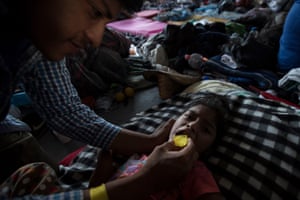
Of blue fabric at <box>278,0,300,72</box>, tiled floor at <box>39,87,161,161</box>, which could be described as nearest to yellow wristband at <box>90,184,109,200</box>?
tiled floor at <box>39,87,161,161</box>

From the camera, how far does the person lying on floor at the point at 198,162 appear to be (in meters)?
1.08

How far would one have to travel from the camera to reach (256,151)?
4.22ft

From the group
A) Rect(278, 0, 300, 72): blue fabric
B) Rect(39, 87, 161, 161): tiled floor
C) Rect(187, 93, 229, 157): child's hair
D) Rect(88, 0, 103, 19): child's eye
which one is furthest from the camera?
Rect(278, 0, 300, 72): blue fabric

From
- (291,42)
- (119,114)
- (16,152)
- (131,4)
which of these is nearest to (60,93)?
(16,152)

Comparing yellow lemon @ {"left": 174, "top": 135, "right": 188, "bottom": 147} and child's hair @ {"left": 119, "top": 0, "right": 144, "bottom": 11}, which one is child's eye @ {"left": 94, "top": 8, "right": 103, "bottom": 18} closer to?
child's hair @ {"left": 119, "top": 0, "right": 144, "bottom": 11}

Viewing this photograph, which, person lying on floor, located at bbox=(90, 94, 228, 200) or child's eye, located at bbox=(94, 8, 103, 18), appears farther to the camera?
person lying on floor, located at bbox=(90, 94, 228, 200)

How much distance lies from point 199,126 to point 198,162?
0.17 meters

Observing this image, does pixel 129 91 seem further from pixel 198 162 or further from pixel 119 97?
pixel 198 162

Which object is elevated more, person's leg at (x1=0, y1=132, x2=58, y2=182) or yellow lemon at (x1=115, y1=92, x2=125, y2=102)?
person's leg at (x1=0, y1=132, x2=58, y2=182)

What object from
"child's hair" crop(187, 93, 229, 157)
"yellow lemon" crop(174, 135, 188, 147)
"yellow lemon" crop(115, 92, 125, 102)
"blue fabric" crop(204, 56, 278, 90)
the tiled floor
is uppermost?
"yellow lemon" crop(174, 135, 188, 147)

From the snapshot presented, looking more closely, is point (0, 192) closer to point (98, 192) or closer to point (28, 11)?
point (98, 192)

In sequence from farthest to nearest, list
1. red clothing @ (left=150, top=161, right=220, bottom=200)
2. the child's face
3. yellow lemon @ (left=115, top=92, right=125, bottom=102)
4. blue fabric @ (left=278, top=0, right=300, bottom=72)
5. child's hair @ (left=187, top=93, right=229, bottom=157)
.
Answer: yellow lemon @ (left=115, top=92, right=125, bottom=102) → blue fabric @ (left=278, top=0, right=300, bottom=72) → child's hair @ (left=187, top=93, right=229, bottom=157) → the child's face → red clothing @ (left=150, top=161, right=220, bottom=200)

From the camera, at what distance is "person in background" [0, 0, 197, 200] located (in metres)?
0.66

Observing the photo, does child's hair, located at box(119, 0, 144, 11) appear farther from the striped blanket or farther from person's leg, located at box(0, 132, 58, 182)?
the striped blanket
